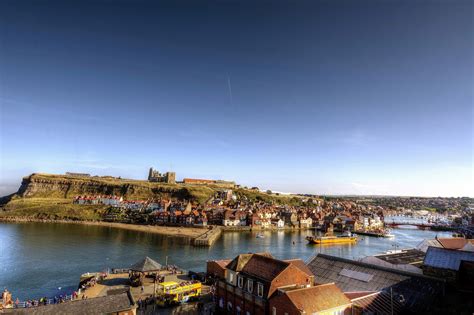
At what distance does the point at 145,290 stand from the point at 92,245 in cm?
3536

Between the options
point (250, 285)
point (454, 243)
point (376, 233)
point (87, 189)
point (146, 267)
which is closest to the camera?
point (250, 285)

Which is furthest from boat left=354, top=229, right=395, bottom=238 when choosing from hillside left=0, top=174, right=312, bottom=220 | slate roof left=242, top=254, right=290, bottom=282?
slate roof left=242, top=254, right=290, bottom=282

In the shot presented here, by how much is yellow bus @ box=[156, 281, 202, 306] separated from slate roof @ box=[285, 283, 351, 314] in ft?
39.7

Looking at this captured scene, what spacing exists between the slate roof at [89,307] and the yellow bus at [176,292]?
19.8 feet

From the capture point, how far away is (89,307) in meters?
18.7

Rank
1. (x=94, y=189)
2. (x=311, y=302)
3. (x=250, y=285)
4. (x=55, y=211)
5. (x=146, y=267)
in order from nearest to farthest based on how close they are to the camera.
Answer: (x=311, y=302) < (x=250, y=285) < (x=146, y=267) < (x=55, y=211) < (x=94, y=189)

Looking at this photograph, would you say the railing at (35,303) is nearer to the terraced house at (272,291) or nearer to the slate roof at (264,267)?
the terraced house at (272,291)

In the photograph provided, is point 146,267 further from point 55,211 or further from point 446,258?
point 55,211

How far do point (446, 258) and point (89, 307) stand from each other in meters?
27.3

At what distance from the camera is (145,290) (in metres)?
28.9

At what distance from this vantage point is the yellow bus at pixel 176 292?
84.4ft

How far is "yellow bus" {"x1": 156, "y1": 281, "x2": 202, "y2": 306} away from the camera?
84.4 feet

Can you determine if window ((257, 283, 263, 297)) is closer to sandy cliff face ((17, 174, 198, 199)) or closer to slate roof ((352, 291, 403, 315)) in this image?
slate roof ((352, 291, 403, 315))

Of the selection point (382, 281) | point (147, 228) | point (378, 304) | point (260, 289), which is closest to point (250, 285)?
point (260, 289)
